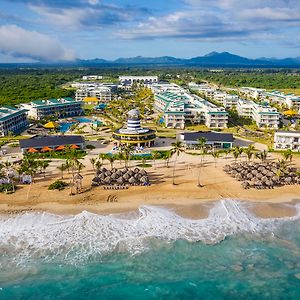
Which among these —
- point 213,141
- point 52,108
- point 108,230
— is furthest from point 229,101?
point 108,230

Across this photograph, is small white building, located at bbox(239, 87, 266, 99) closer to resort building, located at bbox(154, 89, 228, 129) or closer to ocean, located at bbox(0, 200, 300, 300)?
resort building, located at bbox(154, 89, 228, 129)

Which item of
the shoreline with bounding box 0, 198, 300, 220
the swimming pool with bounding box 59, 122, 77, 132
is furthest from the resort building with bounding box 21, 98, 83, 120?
the shoreline with bounding box 0, 198, 300, 220

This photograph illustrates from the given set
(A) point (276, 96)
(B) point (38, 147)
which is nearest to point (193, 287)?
(B) point (38, 147)

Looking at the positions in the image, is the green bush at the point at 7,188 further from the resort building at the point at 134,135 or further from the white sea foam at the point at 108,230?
the resort building at the point at 134,135

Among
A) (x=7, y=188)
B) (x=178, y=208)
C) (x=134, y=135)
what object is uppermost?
(x=134, y=135)

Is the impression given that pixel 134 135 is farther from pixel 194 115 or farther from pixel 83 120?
pixel 83 120

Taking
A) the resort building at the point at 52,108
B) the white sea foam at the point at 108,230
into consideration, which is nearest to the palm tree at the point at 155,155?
the white sea foam at the point at 108,230

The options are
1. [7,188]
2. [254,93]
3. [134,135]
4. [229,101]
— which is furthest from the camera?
[254,93]
